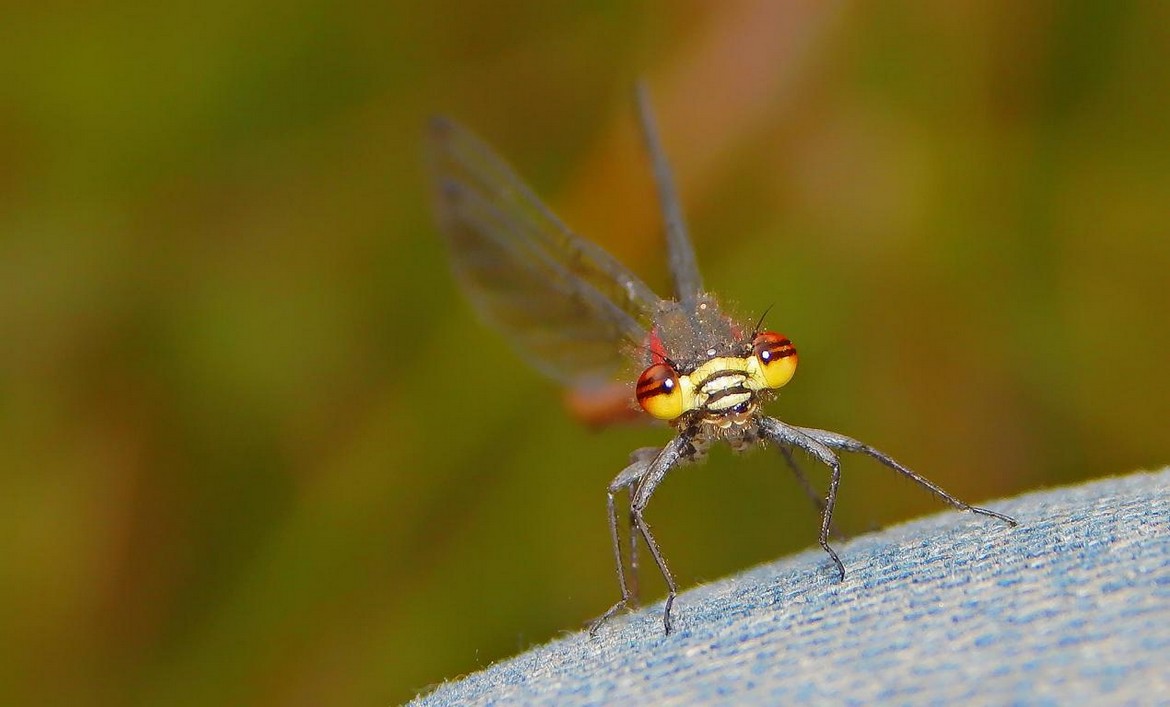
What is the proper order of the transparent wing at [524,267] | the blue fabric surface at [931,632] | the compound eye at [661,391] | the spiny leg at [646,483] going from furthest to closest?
the transparent wing at [524,267] < the compound eye at [661,391] < the spiny leg at [646,483] < the blue fabric surface at [931,632]

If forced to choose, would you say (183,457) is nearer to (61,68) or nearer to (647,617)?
(61,68)

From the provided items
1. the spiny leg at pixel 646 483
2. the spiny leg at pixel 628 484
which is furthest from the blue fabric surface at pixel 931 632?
the spiny leg at pixel 628 484

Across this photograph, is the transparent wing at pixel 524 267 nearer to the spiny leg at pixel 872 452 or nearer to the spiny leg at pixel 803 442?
the spiny leg at pixel 803 442

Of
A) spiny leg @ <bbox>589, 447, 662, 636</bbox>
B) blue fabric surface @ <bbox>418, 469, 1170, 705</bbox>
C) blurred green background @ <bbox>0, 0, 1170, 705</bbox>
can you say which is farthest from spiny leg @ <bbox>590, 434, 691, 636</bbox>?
blurred green background @ <bbox>0, 0, 1170, 705</bbox>

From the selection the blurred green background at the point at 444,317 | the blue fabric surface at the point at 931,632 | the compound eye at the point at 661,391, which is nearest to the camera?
the blue fabric surface at the point at 931,632

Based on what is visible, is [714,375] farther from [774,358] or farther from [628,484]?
[628,484]

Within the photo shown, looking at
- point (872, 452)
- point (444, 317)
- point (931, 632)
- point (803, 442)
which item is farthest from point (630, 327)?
point (931, 632)

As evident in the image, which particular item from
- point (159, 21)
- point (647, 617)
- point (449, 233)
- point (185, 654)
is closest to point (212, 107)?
point (159, 21)
